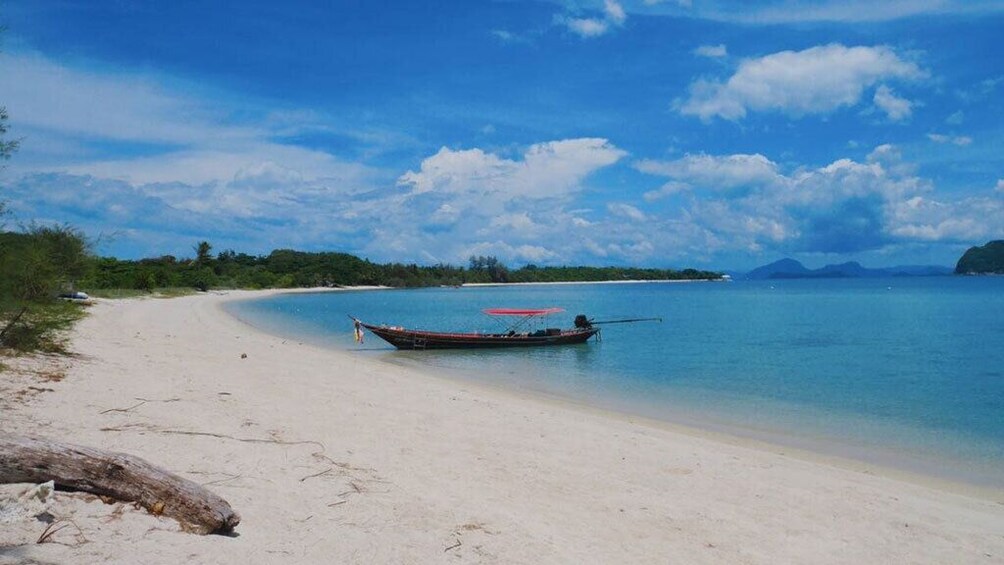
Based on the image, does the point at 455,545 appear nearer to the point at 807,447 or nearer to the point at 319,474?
the point at 319,474

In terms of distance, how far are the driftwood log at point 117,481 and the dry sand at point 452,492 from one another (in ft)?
0.37

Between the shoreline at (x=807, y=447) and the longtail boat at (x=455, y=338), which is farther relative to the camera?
the longtail boat at (x=455, y=338)

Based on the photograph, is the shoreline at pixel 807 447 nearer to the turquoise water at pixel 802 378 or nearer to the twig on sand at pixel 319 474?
the turquoise water at pixel 802 378

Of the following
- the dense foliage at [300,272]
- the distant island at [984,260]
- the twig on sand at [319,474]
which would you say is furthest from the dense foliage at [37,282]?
the distant island at [984,260]

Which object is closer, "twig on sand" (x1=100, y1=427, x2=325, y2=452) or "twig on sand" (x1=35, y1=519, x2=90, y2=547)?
"twig on sand" (x1=35, y1=519, x2=90, y2=547)

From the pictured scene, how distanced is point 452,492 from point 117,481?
10.1 ft

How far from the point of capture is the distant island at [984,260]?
178375 millimetres

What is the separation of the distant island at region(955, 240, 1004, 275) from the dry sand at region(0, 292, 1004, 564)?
703 ft

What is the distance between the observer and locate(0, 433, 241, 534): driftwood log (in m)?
4.58

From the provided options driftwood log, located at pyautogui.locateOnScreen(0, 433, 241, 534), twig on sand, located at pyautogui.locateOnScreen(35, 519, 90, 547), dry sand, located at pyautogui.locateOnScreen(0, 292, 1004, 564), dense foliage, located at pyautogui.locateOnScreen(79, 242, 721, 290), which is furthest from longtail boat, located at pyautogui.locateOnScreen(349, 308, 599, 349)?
dense foliage, located at pyautogui.locateOnScreen(79, 242, 721, 290)

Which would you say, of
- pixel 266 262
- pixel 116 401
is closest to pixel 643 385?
pixel 116 401

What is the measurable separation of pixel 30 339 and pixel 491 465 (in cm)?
1004

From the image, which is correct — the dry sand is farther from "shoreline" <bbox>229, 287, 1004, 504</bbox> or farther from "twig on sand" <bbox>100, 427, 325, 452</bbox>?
"shoreline" <bbox>229, 287, 1004, 504</bbox>

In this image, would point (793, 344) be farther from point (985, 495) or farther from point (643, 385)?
point (985, 495)
